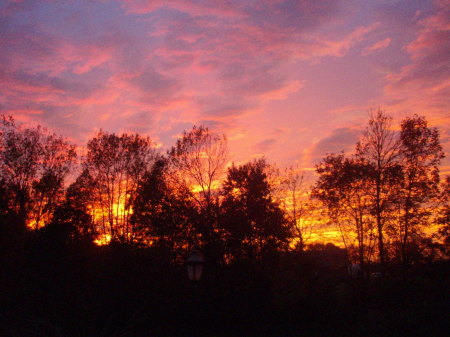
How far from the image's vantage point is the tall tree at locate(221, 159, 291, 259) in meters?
24.9

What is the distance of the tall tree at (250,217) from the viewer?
2491 cm

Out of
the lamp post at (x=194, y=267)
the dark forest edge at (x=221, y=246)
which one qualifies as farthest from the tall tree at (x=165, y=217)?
the lamp post at (x=194, y=267)

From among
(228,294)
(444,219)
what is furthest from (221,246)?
(444,219)

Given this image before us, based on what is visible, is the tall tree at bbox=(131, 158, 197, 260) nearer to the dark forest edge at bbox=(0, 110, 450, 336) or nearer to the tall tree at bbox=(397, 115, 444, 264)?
the dark forest edge at bbox=(0, 110, 450, 336)

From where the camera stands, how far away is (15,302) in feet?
A: 57.3

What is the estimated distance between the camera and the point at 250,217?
85.9ft

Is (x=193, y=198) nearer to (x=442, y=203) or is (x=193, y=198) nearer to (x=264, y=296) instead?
(x=264, y=296)

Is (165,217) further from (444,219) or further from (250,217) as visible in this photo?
(444,219)

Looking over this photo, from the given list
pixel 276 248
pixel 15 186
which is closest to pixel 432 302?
pixel 276 248

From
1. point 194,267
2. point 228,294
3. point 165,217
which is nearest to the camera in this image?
point 194,267

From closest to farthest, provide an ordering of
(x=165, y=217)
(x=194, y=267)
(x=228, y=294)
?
1. (x=194, y=267)
2. (x=228, y=294)
3. (x=165, y=217)

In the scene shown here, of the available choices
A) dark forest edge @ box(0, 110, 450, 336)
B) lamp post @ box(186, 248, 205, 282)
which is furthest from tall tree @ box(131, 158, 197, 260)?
lamp post @ box(186, 248, 205, 282)

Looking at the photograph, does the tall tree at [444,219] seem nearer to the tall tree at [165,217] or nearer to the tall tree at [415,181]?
the tall tree at [415,181]

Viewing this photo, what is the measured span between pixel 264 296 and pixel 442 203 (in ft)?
49.7
